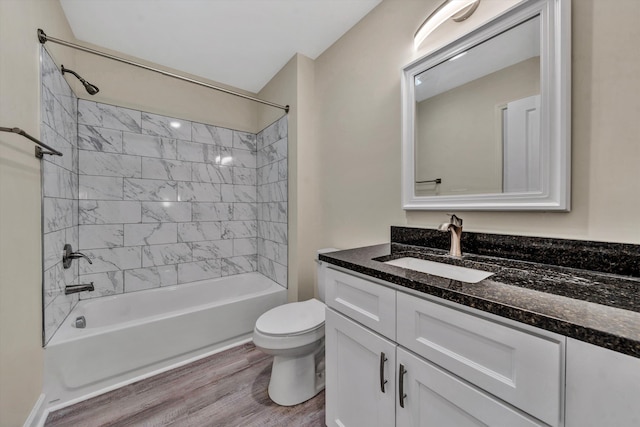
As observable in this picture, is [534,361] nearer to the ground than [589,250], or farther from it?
nearer to the ground

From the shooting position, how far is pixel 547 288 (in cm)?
70

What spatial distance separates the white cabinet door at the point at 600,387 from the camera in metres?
0.44

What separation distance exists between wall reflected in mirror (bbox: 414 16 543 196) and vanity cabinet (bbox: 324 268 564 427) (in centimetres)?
70

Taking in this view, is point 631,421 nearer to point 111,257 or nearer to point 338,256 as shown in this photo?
point 338,256

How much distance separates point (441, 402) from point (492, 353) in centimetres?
25

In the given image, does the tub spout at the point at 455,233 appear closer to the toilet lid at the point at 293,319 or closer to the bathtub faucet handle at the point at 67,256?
the toilet lid at the point at 293,319

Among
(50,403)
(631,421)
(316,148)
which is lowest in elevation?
(50,403)

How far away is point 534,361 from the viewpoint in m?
0.55

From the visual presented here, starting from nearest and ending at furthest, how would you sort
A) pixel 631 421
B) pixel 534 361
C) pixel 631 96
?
pixel 631 421, pixel 534 361, pixel 631 96

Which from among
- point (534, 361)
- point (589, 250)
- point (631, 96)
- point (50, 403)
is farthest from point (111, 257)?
point (631, 96)

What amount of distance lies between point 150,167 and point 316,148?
5.38 feet

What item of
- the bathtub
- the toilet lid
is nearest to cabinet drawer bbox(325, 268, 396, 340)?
the toilet lid

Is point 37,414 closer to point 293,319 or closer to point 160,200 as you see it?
point 293,319

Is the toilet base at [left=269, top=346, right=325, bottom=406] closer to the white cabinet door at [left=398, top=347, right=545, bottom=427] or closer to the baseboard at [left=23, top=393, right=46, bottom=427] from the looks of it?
the white cabinet door at [left=398, top=347, right=545, bottom=427]
